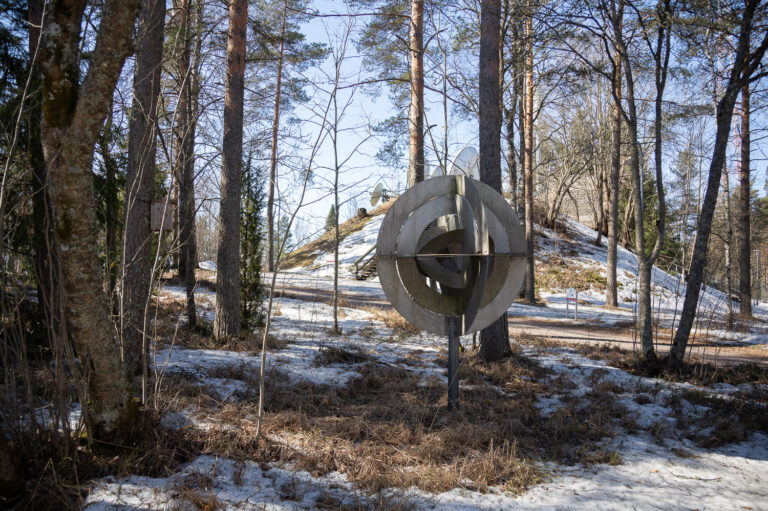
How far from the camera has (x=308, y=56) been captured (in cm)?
1255

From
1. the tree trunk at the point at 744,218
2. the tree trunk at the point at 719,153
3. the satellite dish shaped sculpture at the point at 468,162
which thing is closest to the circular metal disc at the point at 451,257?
the tree trunk at the point at 719,153

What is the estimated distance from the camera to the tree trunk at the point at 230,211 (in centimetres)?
703

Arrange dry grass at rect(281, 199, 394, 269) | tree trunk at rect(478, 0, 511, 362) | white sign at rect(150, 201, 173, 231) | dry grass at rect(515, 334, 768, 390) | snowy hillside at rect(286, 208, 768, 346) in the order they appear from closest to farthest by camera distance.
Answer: white sign at rect(150, 201, 173, 231), dry grass at rect(515, 334, 768, 390), tree trunk at rect(478, 0, 511, 362), snowy hillside at rect(286, 208, 768, 346), dry grass at rect(281, 199, 394, 269)

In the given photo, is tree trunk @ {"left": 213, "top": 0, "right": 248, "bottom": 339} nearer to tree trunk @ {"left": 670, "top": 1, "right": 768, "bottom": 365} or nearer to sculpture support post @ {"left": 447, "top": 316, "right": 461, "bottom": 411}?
sculpture support post @ {"left": 447, "top": 316, "right": 461, "bottom": 411}

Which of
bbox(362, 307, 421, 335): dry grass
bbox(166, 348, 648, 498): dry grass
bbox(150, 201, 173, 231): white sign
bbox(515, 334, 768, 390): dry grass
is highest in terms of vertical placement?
bbox(150, 201, 173, 231): white sign

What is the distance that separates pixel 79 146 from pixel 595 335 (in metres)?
10.4

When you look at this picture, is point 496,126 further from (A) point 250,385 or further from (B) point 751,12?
(A) point 250,385

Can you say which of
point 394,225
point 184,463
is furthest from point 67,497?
point 394,225

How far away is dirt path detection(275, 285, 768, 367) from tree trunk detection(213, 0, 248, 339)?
2.94 ft

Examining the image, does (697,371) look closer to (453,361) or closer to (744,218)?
(453,361)

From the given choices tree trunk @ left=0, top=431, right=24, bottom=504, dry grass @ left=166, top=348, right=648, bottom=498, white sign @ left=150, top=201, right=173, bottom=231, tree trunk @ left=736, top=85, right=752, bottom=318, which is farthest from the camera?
tree trunk @ left=736, top=85, right=752, bottom=318

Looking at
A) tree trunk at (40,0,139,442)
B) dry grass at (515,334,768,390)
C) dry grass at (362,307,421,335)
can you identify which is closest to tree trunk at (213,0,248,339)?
dry grass at (362,307,421,335)

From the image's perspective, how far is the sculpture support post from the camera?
4.55m

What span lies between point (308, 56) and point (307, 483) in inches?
481
